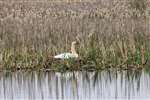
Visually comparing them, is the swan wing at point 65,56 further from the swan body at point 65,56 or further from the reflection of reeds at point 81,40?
the reflection of reeds at point 81,40

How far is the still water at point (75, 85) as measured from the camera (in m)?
12.4

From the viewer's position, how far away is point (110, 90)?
1275 centimetres

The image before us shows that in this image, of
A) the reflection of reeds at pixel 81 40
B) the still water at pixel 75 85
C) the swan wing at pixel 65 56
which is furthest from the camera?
the reflection of reeds at pixel 81 40

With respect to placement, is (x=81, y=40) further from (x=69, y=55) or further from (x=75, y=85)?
(x=75, y=85)

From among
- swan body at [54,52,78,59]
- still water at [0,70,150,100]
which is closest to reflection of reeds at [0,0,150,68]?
swan body at [54,52,78,59]

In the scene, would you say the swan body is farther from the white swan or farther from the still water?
the still water

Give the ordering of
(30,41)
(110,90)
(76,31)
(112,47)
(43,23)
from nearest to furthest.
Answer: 1. (110,90)
2. (112,47)
3. (30,41)
4. (76,31)
5. (43,23)

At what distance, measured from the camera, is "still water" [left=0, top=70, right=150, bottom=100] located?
1239 cm

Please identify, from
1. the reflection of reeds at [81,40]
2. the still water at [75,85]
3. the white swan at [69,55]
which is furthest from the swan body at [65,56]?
the still water at [75,85]

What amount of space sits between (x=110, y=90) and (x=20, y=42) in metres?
4.16

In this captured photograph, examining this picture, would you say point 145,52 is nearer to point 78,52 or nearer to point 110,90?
point 78,52

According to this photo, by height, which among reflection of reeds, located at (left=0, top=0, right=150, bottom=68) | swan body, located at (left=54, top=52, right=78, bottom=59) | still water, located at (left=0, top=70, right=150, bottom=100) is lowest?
still water, located at (left=0, top=70, right=150, bottom=100)

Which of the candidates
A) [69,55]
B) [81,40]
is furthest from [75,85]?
[81,40]

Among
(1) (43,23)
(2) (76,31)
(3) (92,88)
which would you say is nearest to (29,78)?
(3) (92,88)
